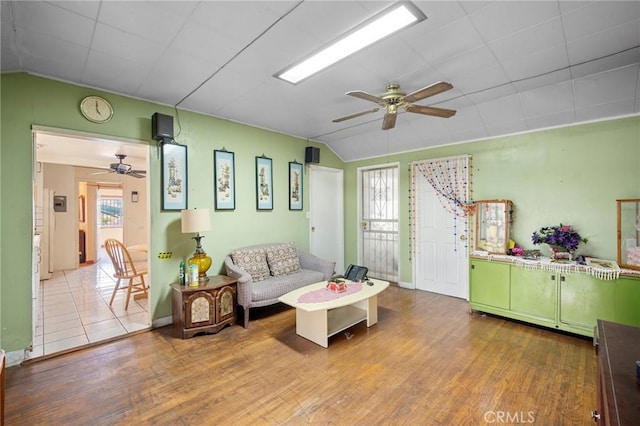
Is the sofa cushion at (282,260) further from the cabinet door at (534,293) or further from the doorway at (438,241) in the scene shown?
the cabinet door at (534,293)

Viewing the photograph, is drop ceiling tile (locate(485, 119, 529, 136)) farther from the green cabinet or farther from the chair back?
the chair back

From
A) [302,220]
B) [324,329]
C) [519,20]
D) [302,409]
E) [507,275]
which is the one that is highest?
[519,20]

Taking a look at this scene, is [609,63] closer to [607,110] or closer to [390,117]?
[607,110]

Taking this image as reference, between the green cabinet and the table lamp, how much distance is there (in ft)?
11.2

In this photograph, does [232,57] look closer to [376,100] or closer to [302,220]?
[376,100]

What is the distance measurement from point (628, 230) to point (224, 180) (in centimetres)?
479

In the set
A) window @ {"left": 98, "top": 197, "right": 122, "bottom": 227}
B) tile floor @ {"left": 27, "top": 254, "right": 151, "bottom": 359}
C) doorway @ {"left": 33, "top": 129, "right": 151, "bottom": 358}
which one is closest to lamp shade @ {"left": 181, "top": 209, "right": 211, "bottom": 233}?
doorway @ {"left": 33, "top": 129, "right": 151, "bottom": 358}

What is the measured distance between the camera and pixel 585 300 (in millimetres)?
2834

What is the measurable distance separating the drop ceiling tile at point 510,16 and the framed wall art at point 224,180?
3.14 metres

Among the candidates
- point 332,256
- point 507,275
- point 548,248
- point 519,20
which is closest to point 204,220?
point 332,256

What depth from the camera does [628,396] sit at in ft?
3.21

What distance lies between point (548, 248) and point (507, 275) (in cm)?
68

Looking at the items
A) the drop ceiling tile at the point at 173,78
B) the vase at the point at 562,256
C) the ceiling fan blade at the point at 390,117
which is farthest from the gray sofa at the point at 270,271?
the vase at the point at 562,256

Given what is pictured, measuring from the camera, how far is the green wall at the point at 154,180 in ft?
8.07
